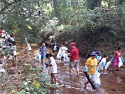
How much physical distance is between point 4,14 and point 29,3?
1.27 metres

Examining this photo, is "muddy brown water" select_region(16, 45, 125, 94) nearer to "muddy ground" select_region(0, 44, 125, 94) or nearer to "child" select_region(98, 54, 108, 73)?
"muddy ground" select_region(0, 44, 125, 94)

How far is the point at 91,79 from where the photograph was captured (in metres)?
9.68

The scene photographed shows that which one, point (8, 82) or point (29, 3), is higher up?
point (29, 3)

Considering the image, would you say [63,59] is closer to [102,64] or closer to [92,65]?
[102,64]

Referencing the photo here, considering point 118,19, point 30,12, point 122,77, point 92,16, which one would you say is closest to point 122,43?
point 118,19

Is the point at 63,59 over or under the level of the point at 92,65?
under

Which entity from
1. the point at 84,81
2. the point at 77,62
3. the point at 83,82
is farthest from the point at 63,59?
the point at 83,82

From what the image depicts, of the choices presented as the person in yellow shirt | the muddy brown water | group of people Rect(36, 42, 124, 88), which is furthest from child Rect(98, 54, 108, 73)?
the person in yellow shirt

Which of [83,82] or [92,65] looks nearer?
[92,65]

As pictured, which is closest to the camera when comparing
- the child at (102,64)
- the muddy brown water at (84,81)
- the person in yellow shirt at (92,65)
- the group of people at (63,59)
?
the person in yellow shirt at (92,65)

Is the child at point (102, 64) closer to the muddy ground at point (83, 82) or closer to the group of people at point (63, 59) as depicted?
the muddy ground at point (83, 82)

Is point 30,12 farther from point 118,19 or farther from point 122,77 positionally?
point 118,19

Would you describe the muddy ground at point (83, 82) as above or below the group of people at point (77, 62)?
below

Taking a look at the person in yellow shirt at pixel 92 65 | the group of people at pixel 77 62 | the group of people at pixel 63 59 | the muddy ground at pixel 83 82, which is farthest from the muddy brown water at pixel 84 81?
the person in yellow shirt at pixel 92 65
